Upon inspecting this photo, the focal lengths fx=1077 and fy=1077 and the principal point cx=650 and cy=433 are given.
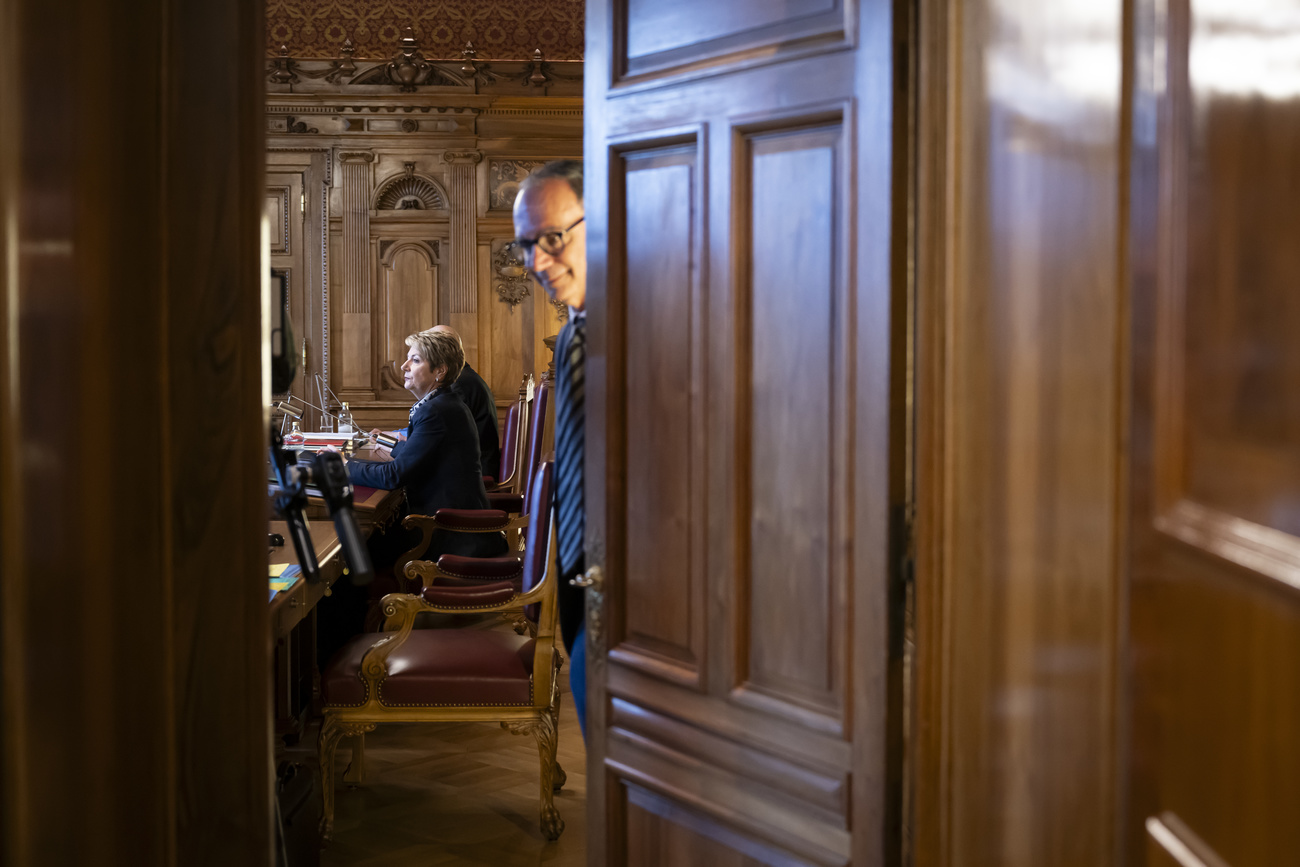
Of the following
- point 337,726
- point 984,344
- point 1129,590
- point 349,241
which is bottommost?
point 337,726

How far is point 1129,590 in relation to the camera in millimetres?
1108

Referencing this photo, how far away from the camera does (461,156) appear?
25.6ft

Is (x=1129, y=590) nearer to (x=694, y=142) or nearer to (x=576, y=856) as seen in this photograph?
(x=694, y=142)

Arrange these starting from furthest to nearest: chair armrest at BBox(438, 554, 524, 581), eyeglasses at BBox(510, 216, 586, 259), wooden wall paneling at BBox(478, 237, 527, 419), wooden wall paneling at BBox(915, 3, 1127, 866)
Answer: wooden wall paneling at BBox(478, 237, 527, 419) < chair armrest at BBox(438, 554, 524, 581) < eyeglasses at BBox(510, 216, 586, 259) < wooden wall paneling at BBox(915, 3, 1127, 866)

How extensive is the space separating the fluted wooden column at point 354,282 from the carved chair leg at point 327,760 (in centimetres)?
516

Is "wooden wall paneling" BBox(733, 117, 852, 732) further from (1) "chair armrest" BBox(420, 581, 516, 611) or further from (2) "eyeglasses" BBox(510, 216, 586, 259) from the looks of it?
(1) "chair armrest" BBox(420, 581, 516, 611)

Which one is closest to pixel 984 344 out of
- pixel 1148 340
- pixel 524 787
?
pixel 1148 340

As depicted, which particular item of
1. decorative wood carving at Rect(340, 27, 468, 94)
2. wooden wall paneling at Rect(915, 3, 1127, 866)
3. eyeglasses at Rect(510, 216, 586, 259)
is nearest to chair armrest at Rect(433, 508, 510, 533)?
eyeglasses at Rect(510, 216, 586, 259)

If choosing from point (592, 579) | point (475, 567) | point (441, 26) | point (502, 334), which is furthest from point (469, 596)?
point (441, 26)

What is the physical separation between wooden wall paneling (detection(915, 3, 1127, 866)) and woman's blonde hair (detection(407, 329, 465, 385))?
3.36 metres

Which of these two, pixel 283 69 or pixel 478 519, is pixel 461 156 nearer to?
pixel 283 69

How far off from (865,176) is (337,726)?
88.6 inches

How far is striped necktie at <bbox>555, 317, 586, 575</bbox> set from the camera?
227cm

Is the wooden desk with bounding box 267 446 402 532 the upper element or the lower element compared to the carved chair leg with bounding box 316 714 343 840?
upper
